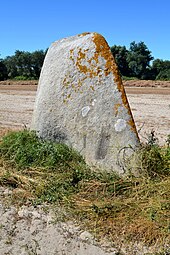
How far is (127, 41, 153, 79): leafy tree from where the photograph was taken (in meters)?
71.8

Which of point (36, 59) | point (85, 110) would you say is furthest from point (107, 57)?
point (36, 59)

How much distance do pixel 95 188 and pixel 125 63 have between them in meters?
70.9

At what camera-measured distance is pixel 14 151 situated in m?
5.21

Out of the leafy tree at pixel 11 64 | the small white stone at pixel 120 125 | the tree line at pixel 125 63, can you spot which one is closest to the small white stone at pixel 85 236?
the small white stone at pixel 120 125

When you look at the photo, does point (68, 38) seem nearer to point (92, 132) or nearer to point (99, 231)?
point (92, 132)

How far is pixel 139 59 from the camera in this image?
7319 cm

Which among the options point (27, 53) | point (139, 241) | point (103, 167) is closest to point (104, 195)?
point (103, 167)

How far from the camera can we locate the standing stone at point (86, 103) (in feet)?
15.4

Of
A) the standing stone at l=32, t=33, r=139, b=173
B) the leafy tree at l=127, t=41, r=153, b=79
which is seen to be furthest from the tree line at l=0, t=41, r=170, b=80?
the standing stone at l=32, t=33, r=139, b=173

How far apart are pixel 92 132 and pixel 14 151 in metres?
1.25

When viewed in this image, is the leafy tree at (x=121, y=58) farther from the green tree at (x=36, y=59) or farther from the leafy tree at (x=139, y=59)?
the green tree at (x=36, y=59)

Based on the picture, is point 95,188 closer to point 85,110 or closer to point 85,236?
point 85,236

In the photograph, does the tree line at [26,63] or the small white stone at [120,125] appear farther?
the tree line at [26,63]

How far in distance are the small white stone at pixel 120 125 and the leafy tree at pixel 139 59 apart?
2651 inches
